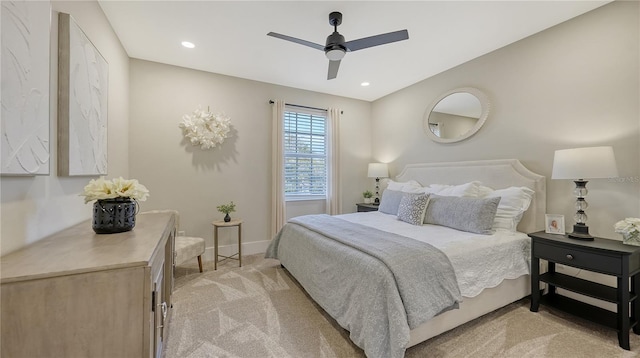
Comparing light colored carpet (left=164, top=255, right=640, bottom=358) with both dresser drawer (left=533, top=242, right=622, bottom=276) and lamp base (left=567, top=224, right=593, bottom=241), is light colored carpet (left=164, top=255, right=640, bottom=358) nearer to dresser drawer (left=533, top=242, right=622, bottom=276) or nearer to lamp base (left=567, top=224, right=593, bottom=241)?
dresser drawer (left=533, top=242, right=622, bottom=276)

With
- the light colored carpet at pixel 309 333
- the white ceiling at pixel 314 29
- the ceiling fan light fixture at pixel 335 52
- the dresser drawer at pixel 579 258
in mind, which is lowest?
the light colored carpet at pixel 309 333

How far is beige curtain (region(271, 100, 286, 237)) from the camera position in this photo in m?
3.89

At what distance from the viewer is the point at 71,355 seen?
0.86m

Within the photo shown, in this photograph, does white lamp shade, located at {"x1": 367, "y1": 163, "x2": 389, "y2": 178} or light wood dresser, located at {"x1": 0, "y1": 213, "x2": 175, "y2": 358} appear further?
white lamp shade, located at {"x1": 367, "y1": 163, "x2": 389, "y2": 178}

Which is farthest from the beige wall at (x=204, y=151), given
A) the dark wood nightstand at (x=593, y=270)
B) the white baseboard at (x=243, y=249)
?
the dark wood nightstand at (x=593, y=270)

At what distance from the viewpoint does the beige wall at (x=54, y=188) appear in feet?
3.46

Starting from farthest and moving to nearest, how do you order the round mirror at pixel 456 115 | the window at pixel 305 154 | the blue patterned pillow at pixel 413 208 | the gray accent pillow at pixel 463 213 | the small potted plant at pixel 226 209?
the window at pixel 305 154, the small potted plant at pixel 226 209, the round mirror at pixel 456 115, the blue patterned pillow at pixel 413 208, the gray accent pillow at pixel 463 213

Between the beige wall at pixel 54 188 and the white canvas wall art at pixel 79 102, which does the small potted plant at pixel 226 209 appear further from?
the white canvas wall art at pixel 79 102

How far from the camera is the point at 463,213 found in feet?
8.18

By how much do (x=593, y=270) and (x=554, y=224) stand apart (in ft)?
1.59

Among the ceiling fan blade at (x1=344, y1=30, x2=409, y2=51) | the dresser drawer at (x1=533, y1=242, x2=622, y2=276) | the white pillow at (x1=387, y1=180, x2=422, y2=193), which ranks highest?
the ceiling fan blade at (x1=344, y1=30, x2=409, y2=51)

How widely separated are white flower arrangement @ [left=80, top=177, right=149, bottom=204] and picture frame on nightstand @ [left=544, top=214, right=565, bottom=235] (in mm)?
3300

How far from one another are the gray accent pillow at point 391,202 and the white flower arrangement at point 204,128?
2478 mm

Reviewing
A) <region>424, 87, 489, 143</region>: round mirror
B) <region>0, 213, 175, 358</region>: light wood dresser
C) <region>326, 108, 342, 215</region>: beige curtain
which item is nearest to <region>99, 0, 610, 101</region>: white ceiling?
<region>424, 87, 489, 143</region>: round mirror
